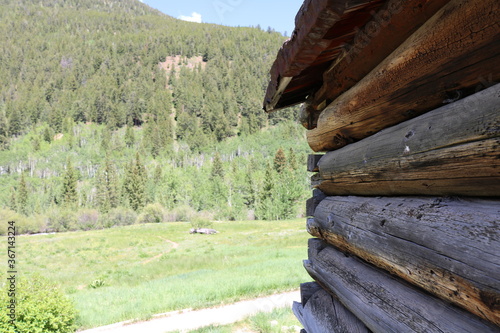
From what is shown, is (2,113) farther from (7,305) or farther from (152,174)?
(7,305)

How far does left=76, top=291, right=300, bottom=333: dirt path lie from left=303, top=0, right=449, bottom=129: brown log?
6.91m

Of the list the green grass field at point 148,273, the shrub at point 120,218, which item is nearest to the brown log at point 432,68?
the green grass field at point 148,273


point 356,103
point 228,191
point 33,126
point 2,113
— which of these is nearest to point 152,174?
point 228,191

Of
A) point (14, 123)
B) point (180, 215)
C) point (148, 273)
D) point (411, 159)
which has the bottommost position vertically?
point (180, 215)

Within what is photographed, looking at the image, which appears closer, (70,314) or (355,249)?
(355,249)

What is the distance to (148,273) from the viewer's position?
17500 millimetres

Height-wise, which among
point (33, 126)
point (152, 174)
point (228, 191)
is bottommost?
point (228, 191)

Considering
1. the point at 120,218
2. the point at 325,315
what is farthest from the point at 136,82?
the point at 325,315

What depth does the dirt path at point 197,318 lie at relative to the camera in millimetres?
7844

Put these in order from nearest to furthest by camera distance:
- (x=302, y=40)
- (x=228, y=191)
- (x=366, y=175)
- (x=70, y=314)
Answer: (x=302, y=40)
(x=366, y=175)
(x=70, y=314)
(x=228, y=191)

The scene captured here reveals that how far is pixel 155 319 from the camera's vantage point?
849cm

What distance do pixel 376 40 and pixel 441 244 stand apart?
144cm

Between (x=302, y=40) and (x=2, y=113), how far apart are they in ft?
568

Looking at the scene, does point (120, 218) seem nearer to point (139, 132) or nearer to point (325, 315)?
point (325, 315)
